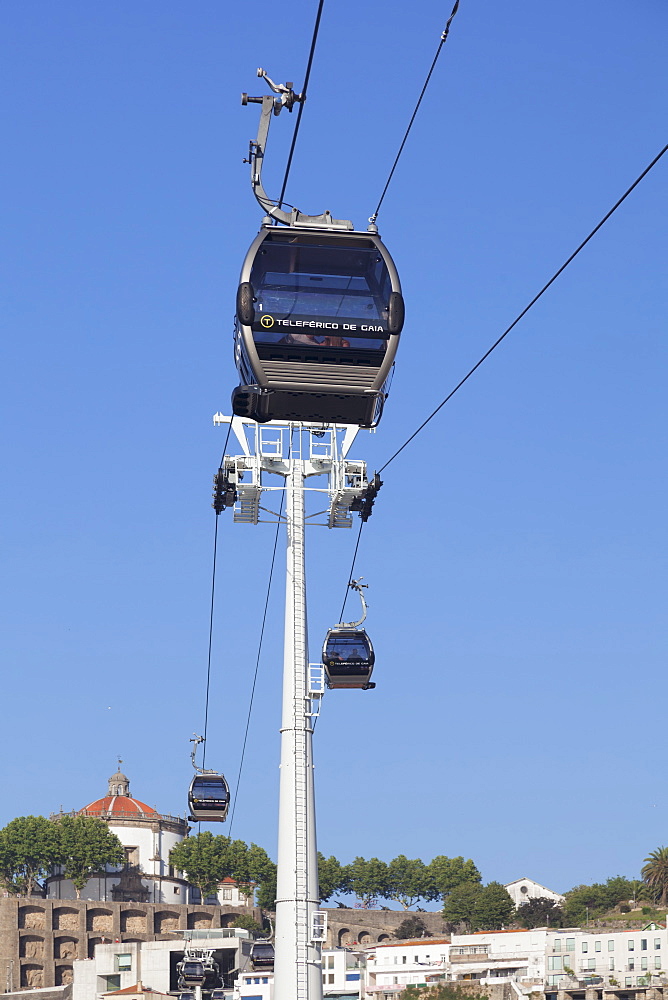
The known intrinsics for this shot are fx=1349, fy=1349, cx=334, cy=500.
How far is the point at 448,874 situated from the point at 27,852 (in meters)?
45.2

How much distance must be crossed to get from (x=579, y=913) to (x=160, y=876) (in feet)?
137

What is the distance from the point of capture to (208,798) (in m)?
46.8

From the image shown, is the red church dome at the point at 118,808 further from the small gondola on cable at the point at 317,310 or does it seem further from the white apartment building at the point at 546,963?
the small gondola on cable at the point at 317,310

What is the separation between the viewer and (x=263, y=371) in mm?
20094

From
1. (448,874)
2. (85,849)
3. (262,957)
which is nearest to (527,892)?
(448,874)

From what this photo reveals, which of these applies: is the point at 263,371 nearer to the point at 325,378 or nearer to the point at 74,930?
the point at 325,378

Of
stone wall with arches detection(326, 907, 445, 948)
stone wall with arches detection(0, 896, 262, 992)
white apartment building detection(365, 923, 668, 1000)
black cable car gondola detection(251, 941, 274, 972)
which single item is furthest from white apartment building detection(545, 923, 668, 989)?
stone wall with arches detection(326, 907, 445, 948)

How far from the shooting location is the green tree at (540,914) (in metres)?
124

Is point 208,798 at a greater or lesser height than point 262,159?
lesser

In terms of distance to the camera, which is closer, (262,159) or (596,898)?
(262,159)

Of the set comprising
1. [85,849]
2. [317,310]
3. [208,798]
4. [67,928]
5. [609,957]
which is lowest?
[67,928]

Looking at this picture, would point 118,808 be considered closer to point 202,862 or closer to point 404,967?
point 202,862

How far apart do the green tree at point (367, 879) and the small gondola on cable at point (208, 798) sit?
104 meters

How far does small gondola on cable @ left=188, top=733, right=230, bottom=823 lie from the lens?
153 ft
